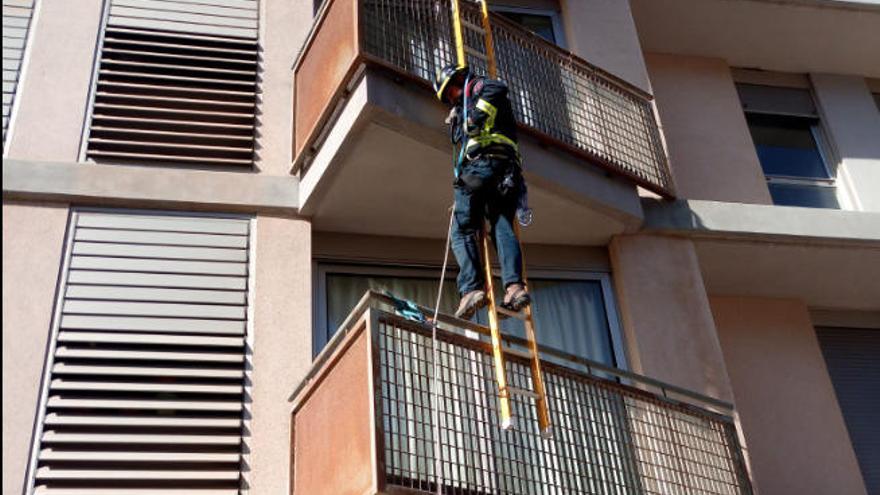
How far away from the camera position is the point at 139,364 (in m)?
7.79

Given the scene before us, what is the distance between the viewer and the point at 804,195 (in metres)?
11.8

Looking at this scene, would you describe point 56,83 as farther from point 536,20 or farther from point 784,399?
point 784,399

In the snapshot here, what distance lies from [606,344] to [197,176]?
3803mm

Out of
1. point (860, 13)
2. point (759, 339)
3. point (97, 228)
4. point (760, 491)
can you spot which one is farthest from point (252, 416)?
point (860, 13)

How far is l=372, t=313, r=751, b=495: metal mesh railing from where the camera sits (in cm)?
628

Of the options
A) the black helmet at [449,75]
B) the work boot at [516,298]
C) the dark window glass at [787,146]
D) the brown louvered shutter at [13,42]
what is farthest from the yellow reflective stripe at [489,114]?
the dark window glass at [787,146]

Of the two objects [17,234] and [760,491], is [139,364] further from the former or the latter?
[760,491]

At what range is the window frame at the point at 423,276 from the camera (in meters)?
8.80

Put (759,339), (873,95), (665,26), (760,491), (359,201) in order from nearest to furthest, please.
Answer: (359,201) < (760,491) < (759,339) < (665,26) < (873,95)

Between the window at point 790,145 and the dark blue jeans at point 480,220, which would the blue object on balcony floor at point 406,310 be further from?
the window at point 790,145

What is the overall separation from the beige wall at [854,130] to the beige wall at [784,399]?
1734 millimetres

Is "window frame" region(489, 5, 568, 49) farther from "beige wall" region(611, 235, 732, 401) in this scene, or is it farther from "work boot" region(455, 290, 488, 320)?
"work boot" region(455, 290, 488, 320)

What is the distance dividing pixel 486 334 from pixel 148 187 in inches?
128

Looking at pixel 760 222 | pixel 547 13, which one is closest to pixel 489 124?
pixel 760 222
